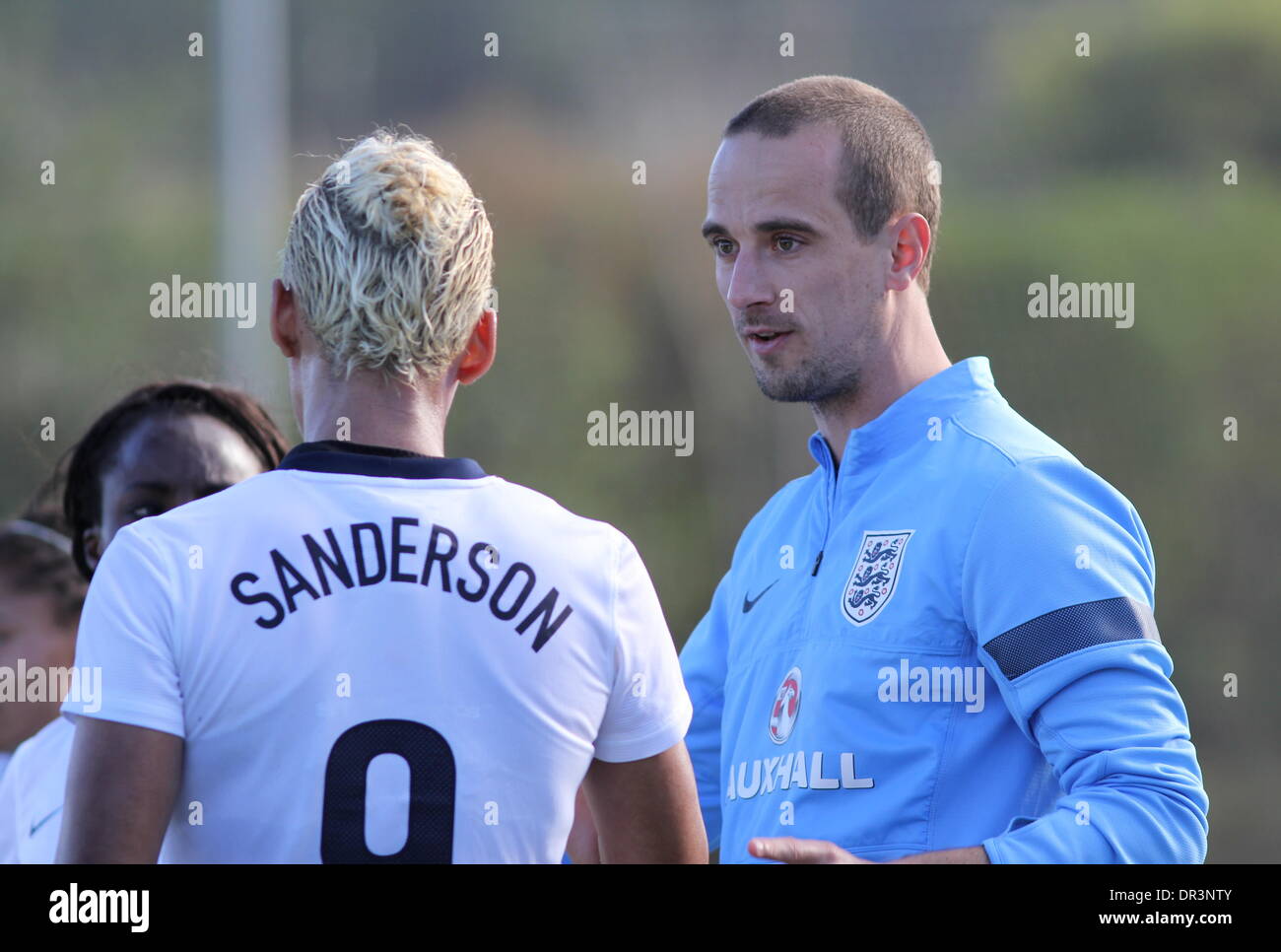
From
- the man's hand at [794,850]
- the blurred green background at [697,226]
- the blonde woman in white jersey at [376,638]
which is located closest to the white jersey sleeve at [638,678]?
the blonde woman in white jersey at [376,638]

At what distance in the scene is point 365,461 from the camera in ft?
6.00

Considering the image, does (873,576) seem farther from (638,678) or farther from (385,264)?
(385,264)

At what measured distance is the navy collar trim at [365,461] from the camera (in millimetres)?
1820

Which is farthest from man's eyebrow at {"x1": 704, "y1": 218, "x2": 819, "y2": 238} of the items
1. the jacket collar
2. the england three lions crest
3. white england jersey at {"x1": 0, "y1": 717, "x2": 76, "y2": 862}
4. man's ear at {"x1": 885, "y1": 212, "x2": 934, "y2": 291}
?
white england jersey at {"x1": 0, "y1": 717, "x2": 76, "y2": 862}

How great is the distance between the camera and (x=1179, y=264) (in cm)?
1094

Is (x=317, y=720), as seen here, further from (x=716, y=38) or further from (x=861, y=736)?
(x=716, y=38)

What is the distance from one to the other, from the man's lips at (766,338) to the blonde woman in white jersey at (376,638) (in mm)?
840

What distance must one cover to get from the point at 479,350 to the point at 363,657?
1.63 feet

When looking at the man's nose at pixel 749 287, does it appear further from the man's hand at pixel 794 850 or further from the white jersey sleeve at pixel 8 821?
the white jersey sleeve at pixel 8 821

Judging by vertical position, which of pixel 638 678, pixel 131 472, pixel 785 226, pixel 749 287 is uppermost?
pixel 785 226

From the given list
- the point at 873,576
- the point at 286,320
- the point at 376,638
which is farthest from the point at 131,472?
the point at 873,576
